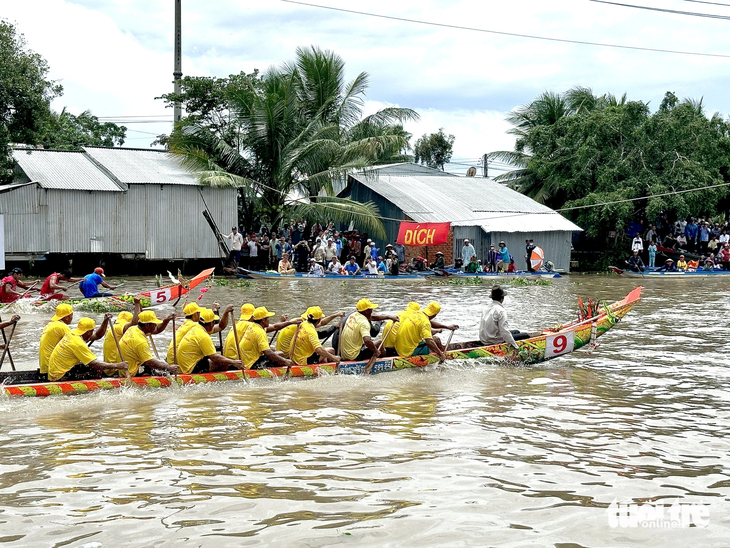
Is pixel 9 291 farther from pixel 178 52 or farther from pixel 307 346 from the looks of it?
pixel 178 52

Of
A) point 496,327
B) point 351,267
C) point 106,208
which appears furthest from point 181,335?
point 106,208

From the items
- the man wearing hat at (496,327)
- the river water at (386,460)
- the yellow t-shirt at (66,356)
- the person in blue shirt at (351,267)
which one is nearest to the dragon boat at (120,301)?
the river water at (386,460)

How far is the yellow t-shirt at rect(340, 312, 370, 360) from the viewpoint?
11336 millimetres

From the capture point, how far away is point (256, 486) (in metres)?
6.71

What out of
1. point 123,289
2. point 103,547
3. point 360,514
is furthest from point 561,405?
point 123,289

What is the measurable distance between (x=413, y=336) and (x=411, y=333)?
0.05m

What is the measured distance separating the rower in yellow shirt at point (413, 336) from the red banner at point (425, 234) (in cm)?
1722

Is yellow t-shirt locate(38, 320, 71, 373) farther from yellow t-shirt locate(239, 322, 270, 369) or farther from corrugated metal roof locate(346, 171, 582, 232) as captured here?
corrugated metal roof locate(346, 171, 582, 232)

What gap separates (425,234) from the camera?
2873 centimetres

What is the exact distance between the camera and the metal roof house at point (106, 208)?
25.4 m

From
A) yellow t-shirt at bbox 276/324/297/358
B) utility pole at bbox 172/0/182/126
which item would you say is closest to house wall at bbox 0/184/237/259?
utility pole at bbox 172/0/182/126

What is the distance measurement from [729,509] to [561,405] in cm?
367

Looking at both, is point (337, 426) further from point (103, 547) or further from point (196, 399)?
point (103, 547)

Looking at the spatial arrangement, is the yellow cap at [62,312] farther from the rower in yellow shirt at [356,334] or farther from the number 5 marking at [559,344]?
the number 5 marking at [559,344]
